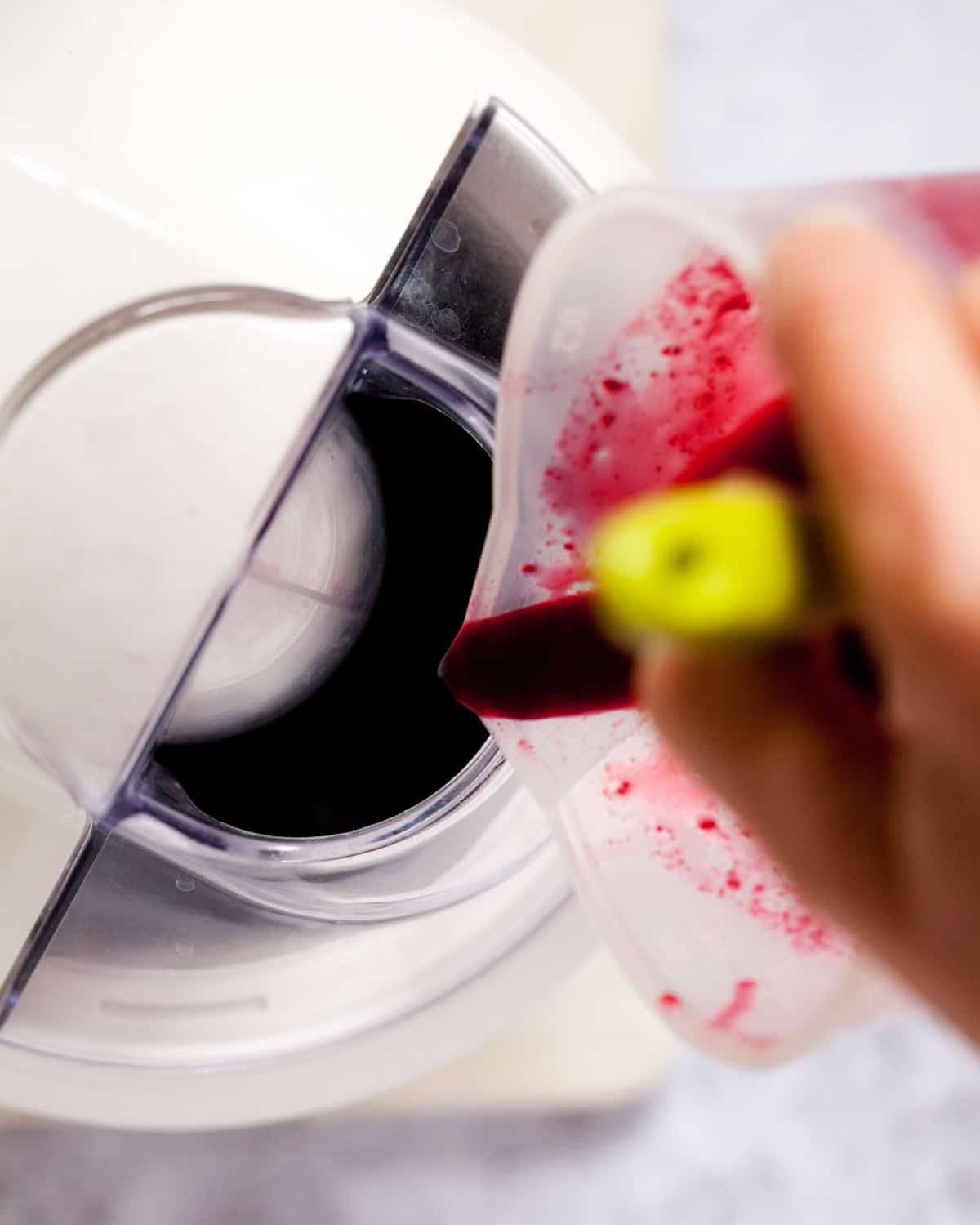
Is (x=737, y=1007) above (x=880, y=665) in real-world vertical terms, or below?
below

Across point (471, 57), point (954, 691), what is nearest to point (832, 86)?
point (471, 57)

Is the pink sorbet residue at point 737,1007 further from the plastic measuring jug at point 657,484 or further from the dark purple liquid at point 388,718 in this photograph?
the dark purple liquid at point 388,718

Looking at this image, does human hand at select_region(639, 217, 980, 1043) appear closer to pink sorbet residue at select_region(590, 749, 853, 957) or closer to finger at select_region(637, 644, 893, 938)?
finger at select_region(637, 644, 893, 938)

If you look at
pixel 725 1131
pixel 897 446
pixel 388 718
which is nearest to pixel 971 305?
pixel 897 446

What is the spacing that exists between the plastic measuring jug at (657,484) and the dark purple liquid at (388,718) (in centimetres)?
9

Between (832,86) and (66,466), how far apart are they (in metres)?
0.56

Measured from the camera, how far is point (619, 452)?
30 centimetres

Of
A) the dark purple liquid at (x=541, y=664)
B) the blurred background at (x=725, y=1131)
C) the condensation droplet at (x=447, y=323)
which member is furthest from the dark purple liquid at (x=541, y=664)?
the blurred background at (x=725, y=1131)

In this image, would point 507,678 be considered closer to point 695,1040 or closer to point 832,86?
point 695,1040

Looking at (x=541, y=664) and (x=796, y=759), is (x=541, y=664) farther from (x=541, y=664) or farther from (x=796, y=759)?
(x=796, y=759)

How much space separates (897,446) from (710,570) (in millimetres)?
30

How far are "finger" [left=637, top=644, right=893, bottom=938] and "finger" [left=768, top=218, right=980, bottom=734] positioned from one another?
25mm

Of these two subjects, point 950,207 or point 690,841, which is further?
point 690,841

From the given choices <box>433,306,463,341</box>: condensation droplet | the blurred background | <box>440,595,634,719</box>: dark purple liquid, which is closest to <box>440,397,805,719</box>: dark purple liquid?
<box>440,595,634,719</box>: dark purple liquid
